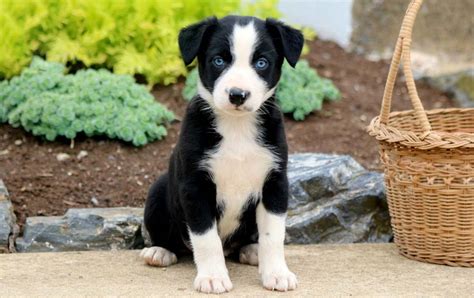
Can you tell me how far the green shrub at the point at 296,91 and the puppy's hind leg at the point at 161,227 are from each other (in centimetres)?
210

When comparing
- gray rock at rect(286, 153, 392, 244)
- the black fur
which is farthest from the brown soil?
the black fur

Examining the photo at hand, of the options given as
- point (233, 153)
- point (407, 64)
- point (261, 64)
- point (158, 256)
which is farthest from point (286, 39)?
point (158, 256)

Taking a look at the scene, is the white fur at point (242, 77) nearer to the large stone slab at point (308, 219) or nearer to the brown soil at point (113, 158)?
the large stone slab at point (308, 219)

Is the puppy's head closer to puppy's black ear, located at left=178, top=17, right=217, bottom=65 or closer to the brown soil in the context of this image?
puppy's black ear, located at left=178, top=17, right=217, bottom=65

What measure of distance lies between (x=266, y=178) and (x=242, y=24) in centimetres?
74

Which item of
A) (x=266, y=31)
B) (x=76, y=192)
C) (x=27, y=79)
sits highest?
(x=266, y=31)

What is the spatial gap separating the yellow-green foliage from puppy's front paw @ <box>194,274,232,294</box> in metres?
3.02

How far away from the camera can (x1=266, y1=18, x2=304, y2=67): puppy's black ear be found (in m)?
4.29

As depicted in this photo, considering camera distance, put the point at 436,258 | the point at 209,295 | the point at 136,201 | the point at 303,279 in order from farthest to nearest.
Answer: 1. the point at 136,201
2. the point at 436,258
3. the point at 303,279
4. the point at 209,295

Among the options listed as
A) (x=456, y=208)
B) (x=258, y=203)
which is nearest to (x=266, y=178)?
(x=258, y=203)

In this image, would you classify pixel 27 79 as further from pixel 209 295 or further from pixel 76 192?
pixel 209 295

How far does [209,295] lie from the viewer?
Result: 4.20m

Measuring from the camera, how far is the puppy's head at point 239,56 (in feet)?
13.3

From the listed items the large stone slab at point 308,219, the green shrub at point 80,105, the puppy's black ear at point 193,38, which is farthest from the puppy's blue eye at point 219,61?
the green shrub at point 80,105
